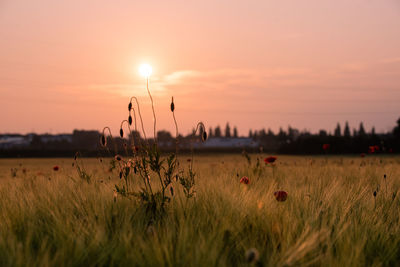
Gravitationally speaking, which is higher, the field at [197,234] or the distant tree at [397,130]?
the distant tree at [397,130]

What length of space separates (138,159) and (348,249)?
6.72ft

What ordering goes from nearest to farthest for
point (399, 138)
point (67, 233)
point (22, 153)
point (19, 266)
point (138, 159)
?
point (19, 266), point (67, 233), point (138, 159), point (399, 138), point (22, 153)

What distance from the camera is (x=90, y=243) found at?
81.4 inches

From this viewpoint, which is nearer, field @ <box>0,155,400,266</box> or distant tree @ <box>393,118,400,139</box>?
field @ <box>0,155,400,266</box>

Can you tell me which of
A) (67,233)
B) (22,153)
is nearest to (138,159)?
(67,233)

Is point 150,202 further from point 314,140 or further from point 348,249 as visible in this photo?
point 314,140

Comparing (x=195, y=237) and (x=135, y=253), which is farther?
(x=195, y=237)

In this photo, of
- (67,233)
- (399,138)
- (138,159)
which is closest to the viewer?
(67,233)

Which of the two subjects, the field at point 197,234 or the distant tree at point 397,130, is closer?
the field at point 197,234

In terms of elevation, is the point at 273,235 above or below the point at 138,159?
below

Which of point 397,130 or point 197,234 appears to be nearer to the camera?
point 197,234

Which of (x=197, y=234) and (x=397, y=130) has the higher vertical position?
(x=397, y=130)

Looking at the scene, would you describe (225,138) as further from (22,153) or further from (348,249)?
(348,249)

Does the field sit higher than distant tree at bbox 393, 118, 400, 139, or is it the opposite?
distant tree at bbox 393, 118, 400, 139
